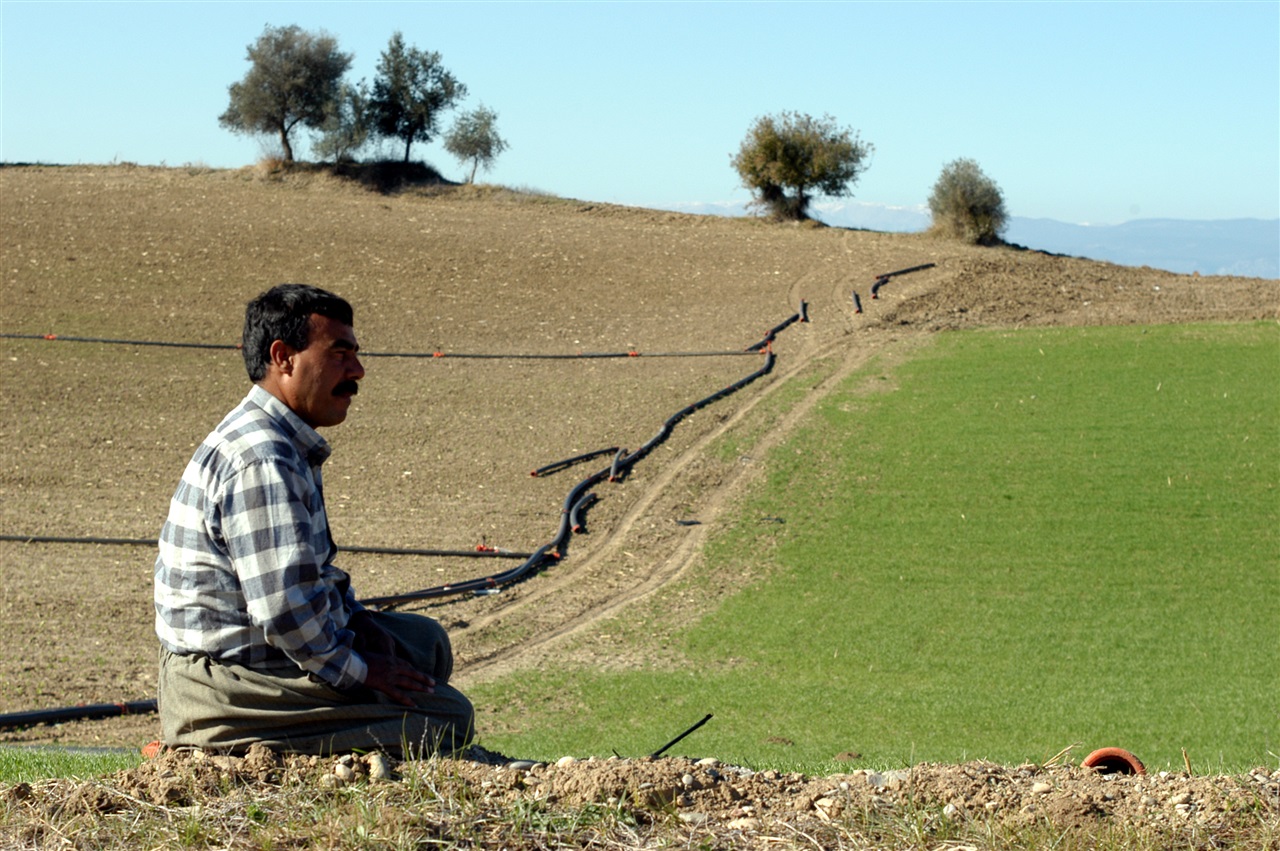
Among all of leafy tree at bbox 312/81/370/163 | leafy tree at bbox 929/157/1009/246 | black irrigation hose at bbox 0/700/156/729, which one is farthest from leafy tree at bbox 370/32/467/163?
black irrigation hose at bbox 0/700/156/729

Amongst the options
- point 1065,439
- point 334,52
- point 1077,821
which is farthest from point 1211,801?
point 334,52

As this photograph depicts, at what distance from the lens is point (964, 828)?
3.07m

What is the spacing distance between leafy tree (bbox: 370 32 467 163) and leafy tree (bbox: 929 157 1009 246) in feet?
46.1

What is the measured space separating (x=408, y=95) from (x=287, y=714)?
3025cm

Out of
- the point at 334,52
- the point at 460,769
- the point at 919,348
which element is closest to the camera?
the point at 460,769

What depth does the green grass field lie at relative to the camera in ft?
24.3

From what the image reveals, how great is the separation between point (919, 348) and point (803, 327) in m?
1.97

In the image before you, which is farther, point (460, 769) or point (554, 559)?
point (554, 559)

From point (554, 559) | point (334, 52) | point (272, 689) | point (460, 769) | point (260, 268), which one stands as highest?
point (334, 52)

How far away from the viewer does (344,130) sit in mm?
30359

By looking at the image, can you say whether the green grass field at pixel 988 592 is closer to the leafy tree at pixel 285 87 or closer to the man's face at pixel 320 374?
the man's face at pixel 320 374

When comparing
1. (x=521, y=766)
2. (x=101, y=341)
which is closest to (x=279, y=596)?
(x=521, y=766)

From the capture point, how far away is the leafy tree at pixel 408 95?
31.3 metres

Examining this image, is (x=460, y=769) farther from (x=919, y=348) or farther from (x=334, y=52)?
(x=334, y=52)
